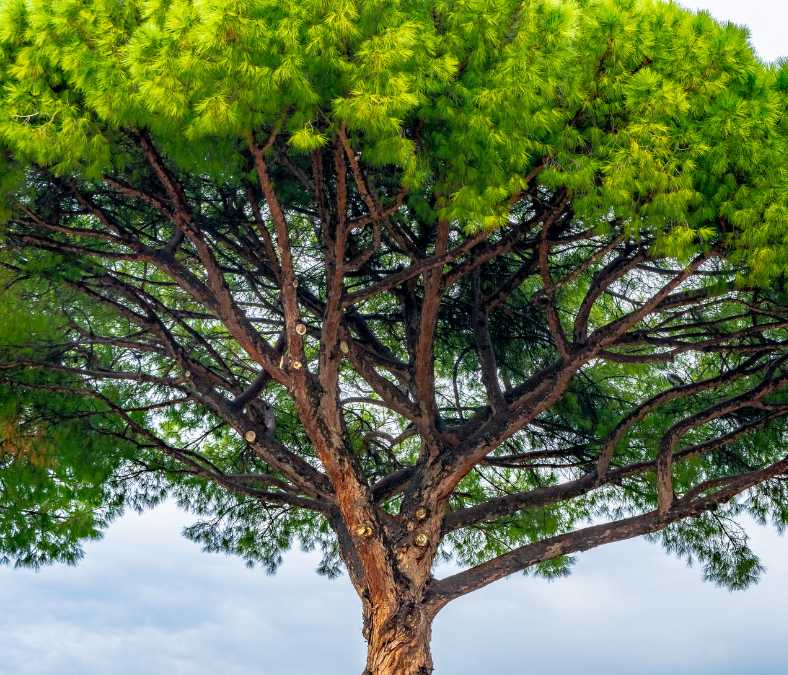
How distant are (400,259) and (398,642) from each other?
373 cm

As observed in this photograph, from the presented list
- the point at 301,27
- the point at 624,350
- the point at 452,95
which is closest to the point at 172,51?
the point at 301,27

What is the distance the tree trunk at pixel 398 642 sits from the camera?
24.7ft

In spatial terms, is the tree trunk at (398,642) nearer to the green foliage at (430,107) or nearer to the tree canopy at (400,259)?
A: the tree canopy at (400,259)

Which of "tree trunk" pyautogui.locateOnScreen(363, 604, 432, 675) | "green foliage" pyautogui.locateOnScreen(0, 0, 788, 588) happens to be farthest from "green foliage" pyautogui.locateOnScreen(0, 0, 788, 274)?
"tree trunk" pyautogui.locateOnScreen(363, 604, 432, 675)

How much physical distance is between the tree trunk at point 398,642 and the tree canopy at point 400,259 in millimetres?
23

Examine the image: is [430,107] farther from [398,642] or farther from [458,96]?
[398,642]

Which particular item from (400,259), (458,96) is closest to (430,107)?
(458,96)

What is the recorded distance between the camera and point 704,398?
9.55m

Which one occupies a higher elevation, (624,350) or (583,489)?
(624,350)

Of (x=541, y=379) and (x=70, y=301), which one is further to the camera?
(x=70, y=301)

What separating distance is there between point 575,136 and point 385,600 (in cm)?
363

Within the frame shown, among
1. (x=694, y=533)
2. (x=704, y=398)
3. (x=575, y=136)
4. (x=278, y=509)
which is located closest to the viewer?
(x=575, y=136)

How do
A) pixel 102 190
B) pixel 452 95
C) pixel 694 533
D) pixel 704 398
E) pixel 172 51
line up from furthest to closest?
pixel 694 533 → pixel 704 398 → pixel 102 190 → pixel 452 95 → pixel 172 51

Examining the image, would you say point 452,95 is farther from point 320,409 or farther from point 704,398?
point 704,398
